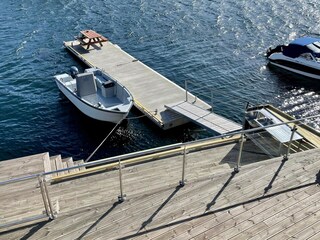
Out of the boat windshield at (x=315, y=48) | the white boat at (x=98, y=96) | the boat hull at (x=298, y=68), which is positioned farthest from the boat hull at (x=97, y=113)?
the boat windshield at (x=315, y=48)

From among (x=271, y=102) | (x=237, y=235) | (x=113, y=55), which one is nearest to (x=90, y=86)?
(x=113, y=55)

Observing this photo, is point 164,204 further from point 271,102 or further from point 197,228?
point 271,102

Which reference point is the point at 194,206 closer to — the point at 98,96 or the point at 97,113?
the point at 97,113

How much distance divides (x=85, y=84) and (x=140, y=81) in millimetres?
5598

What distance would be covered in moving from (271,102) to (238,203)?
17721 millimetres

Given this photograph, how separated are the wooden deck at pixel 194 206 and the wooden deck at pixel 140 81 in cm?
1133

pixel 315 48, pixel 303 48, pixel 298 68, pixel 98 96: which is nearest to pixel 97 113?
pixel 98 96

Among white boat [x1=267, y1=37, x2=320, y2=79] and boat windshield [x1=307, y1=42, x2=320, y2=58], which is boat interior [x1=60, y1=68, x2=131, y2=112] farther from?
boat windshield [x1=307, y1=42, x2=320, y2=58]

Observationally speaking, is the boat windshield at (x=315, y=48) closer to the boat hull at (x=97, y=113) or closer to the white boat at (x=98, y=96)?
the white boat at (x=98, y=96)

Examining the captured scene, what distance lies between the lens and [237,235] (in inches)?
322

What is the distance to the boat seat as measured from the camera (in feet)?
73.6

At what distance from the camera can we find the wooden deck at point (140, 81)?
22670 millimetres

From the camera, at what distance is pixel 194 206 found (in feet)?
29.5

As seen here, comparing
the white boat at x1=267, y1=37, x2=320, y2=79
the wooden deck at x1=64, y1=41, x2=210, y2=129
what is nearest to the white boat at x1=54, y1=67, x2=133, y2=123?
the wooden deck at x1=64, y1=41, x2=210, y2=129
